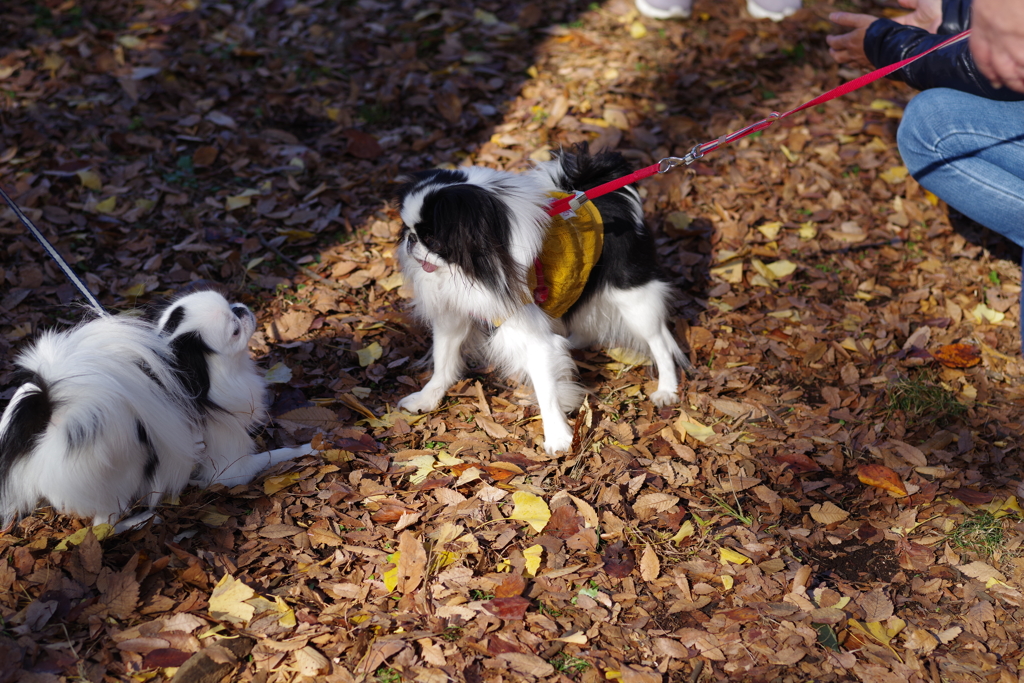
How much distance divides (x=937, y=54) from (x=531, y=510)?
99.4 inches

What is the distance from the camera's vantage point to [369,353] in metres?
3.62

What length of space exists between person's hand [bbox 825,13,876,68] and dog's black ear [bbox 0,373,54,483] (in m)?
3.52

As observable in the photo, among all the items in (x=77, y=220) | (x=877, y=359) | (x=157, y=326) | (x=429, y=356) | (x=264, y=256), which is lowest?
(x=877, y=359)

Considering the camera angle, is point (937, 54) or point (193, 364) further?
point (937, 54)

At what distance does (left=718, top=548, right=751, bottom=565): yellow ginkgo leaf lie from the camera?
2.63m

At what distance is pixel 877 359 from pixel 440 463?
220cm

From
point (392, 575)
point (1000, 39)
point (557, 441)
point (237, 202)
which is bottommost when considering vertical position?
point (557, 441)

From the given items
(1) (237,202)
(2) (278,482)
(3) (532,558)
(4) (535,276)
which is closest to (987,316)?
(4) (535,276)

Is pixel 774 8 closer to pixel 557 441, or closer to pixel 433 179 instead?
pixel 433 179

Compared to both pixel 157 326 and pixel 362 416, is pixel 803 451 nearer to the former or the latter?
pixel 362 416

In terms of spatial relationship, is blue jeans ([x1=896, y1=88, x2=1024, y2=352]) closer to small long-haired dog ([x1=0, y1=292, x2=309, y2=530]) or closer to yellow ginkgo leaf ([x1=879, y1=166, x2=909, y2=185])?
yellow ginkgo leaf ([x1=879, y1=166, x2=909, y2=185])

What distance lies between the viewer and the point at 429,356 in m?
3.63

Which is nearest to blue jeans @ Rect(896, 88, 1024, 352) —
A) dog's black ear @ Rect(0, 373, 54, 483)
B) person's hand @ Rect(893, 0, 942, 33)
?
person's hand @ Rect(893, 0, 942, 33)

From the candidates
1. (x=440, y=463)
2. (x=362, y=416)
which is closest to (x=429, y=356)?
(x=362, y=416)
